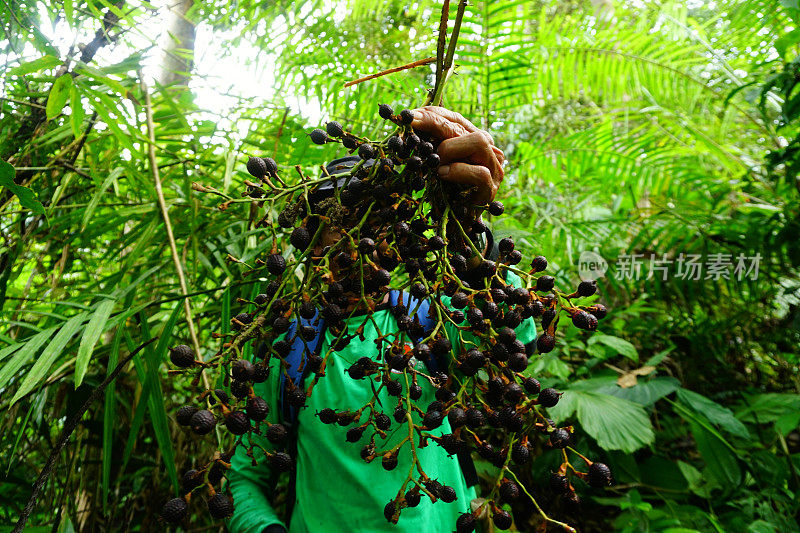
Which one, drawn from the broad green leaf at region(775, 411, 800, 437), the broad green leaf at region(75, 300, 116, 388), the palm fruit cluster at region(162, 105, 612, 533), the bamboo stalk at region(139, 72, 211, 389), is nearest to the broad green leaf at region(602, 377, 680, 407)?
the broad green leaf at region(775, 411, 800, 437)

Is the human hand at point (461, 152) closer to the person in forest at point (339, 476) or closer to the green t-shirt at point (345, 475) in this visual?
the person in forest at point (339, 476)

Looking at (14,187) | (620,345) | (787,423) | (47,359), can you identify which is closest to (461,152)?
(14,187)

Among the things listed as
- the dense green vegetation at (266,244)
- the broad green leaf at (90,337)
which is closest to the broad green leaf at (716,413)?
the dense green vegetation at (266,244)

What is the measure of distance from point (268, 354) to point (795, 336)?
276 cm

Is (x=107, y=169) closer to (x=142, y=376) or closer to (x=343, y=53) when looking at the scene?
(x=142, y=376)

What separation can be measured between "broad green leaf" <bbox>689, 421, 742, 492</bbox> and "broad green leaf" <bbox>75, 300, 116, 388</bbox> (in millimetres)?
1893

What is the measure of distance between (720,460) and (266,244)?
172 cm

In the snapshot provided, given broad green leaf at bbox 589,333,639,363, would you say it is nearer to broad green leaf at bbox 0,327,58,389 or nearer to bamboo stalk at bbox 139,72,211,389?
bamboo stalk at bbox 139,72,211,389

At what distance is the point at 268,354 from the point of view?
0.49 meters

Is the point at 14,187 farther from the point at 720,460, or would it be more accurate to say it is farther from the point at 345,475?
the point at 720,460

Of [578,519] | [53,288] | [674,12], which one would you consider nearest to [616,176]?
[674,12]

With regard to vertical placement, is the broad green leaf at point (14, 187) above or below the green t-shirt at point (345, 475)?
above

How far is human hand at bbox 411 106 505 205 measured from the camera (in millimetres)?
576

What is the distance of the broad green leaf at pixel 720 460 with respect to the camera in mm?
1629
